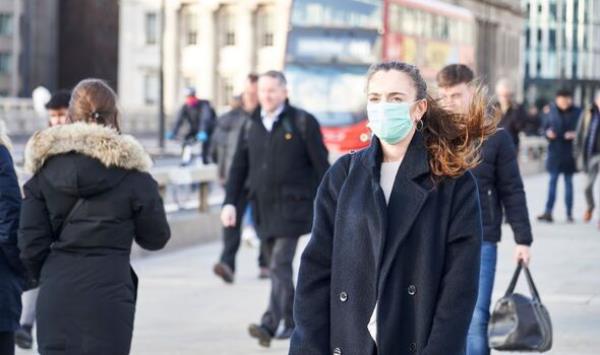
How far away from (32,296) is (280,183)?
1738mm

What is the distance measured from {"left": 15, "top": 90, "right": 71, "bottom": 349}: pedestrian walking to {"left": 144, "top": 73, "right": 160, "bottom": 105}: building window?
87.1 meters

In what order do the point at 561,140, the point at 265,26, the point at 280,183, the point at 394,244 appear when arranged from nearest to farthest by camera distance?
the point at 394,244 → the point at 280,183 → the point at 561,140 → the point at 265,26

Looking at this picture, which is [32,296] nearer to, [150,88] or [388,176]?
[388,176]

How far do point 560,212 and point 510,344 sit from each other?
1492 centimetres

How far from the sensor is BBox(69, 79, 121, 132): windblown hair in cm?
605

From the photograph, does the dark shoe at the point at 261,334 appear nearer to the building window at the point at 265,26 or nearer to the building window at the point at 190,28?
the building window at the point at 265,26

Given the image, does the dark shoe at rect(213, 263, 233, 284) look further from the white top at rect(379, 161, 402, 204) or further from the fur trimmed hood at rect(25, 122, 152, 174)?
the white top at rect(379, 161, 402, 204)

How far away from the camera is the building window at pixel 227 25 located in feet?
327

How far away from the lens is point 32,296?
9000mm

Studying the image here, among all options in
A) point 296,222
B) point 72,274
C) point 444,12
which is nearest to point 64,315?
point 72,274

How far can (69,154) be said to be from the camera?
592 cm

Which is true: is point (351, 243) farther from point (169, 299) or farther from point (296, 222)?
point (169, 299)

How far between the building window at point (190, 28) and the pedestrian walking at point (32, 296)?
3584 inches

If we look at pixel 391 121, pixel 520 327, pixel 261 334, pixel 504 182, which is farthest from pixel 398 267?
pixel 261 334
